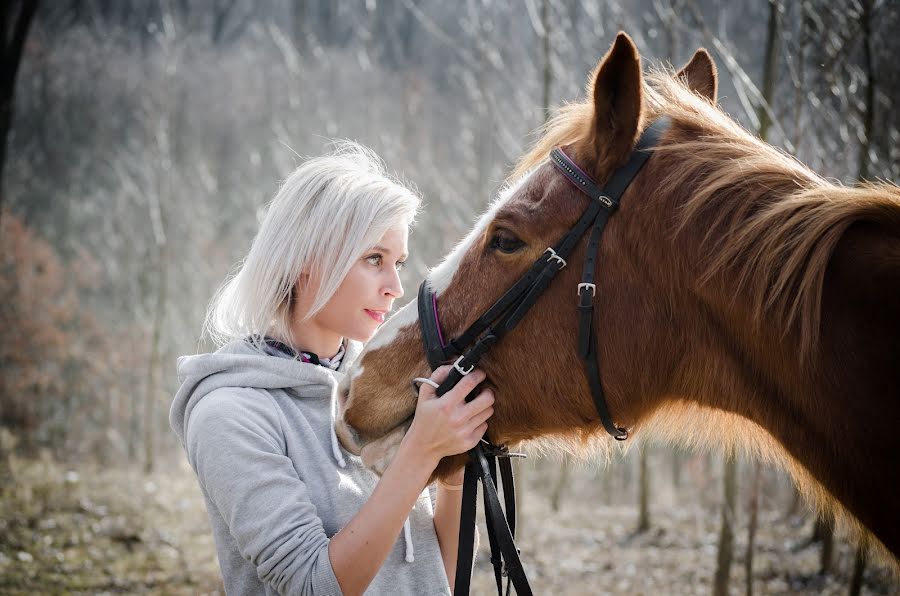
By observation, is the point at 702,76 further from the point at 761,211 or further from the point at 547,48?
the point at 547,48

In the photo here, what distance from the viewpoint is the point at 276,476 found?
1806mm

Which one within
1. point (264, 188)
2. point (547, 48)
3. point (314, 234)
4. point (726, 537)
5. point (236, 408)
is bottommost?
point (264, 188)

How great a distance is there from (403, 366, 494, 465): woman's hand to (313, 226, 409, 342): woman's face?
0.43 meters

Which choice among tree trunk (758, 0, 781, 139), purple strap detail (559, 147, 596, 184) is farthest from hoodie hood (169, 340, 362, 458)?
tree trunk (758, 0, 781, 139)

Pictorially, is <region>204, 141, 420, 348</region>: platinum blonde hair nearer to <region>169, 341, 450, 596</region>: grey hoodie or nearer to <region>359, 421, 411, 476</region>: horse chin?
<region>169, 341, 450, 596</region>: grey hoodie

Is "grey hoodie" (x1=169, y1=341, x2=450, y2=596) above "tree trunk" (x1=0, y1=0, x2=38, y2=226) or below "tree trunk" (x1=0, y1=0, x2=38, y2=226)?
below

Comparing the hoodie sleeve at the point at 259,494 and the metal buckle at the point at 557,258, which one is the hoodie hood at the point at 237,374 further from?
the metal buckle at the point at 557,258

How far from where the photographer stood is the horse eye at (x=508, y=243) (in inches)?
74.8

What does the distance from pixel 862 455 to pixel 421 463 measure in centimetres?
111

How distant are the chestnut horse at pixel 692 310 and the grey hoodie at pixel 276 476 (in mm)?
210

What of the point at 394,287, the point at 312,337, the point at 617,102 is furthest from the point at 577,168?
the point at 312,337

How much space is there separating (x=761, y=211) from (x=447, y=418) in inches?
39.6

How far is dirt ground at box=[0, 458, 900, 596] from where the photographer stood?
21.5 ft

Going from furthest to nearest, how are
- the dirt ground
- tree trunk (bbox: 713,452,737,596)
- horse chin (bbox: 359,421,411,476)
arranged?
the dirt ground < tree trunk (bbox: 713,452,737,596) < horse chin (bbox: 359,421,411,476)
